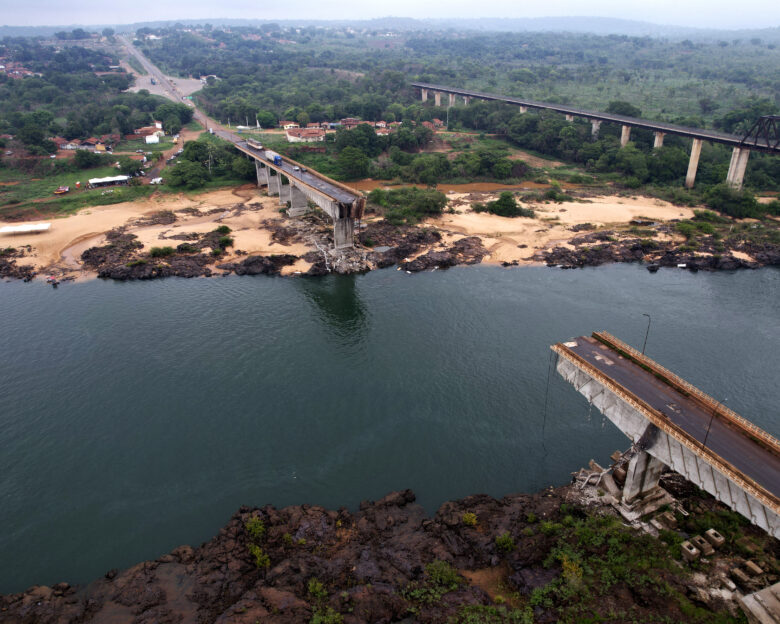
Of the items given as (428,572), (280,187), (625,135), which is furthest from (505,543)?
(625,135)

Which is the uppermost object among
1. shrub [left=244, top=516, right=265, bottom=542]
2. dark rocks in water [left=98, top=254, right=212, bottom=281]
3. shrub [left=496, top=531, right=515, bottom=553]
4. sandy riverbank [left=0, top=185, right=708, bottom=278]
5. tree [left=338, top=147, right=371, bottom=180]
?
tree [left=338, top=147, right=371, bottom=180]

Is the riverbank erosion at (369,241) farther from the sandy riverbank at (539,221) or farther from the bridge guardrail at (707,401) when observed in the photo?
the bridge guardrail at (707,401)

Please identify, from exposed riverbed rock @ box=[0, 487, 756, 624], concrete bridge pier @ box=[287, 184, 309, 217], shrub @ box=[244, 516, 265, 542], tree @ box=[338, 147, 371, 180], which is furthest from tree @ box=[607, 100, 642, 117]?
shrub @ box=[244, 516, 265, 542]

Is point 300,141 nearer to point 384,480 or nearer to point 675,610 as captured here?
point 384,480

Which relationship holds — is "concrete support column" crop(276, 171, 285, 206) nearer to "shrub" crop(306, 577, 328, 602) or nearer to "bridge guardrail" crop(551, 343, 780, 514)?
"bridge guardrail" crop(551, 343, 780, 514)

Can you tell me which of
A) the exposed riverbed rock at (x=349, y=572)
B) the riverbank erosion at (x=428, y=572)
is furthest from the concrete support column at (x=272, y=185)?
the exposed riverbed rock at (x=349, y=572)

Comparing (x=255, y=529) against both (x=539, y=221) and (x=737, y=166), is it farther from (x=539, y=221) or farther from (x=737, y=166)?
(x=737, y=166)
